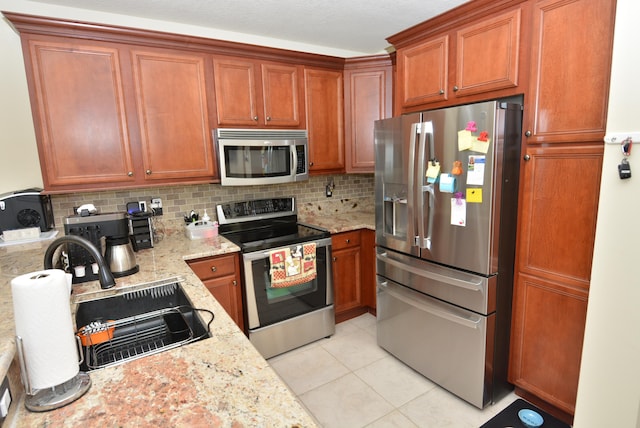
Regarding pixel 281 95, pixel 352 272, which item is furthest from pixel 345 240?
pixel 281 95

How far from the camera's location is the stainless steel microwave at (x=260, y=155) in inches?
98.7

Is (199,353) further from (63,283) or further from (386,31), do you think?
(386,31)

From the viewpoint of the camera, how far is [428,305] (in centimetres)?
217

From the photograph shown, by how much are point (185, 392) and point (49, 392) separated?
34 cm

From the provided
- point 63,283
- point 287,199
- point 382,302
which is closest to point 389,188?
point 382,302

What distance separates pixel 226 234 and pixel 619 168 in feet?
8.06

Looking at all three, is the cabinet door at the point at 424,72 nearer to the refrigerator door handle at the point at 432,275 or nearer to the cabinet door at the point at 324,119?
the cabinet door at the point at 324,119

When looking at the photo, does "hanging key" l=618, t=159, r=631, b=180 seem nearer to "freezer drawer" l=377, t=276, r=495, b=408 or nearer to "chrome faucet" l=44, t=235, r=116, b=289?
"freezer drawer" l=377, t=276, r=495, b=408

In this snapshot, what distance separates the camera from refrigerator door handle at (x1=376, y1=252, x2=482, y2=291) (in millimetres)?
1887

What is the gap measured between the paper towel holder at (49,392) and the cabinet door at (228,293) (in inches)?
55.5

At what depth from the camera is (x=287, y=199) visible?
3.17 metres

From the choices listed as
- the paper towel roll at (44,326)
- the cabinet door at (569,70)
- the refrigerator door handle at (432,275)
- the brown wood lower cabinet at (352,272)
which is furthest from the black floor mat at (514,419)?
the paper towel roll at (44,326)

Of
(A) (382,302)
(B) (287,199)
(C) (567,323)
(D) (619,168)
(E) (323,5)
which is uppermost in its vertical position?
(E) (323,5)

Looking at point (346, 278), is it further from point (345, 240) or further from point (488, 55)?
point (488, 55)
